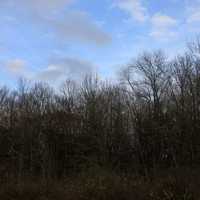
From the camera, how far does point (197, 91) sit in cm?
4178

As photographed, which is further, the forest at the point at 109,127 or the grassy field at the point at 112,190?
the forest at the point at 109,127

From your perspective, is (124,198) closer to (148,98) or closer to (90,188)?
(90,188)

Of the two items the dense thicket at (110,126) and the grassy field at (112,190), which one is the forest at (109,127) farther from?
the grassy field at (112,190)

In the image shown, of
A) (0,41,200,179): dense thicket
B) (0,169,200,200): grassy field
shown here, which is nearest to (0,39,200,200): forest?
(0,41,200,179): dense thicket

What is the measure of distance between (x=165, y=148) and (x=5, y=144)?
833 inches

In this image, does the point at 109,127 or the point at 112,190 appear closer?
the point at 112,190

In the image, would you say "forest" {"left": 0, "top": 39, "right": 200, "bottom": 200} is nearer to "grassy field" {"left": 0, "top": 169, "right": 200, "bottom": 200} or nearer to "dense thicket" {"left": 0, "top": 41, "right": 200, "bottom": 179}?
"dense thicket" {"left": 0, "top": 41, "right": 200, "bottom": 179}

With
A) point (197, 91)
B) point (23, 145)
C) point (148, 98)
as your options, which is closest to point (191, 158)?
point (197, 91)

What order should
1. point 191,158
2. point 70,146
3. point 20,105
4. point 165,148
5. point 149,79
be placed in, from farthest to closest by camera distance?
point 20,105
point 149,79
point 70,146
point 165,148
point 191,158

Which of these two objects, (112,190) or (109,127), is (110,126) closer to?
(109,127)

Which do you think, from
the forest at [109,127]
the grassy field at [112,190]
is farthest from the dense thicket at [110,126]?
the grassy field at [112,190]

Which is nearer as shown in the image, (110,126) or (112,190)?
(112,190)

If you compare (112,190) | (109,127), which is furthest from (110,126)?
(112,190)

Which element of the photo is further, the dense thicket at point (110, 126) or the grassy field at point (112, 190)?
the dense thicket at point (110, 126)
